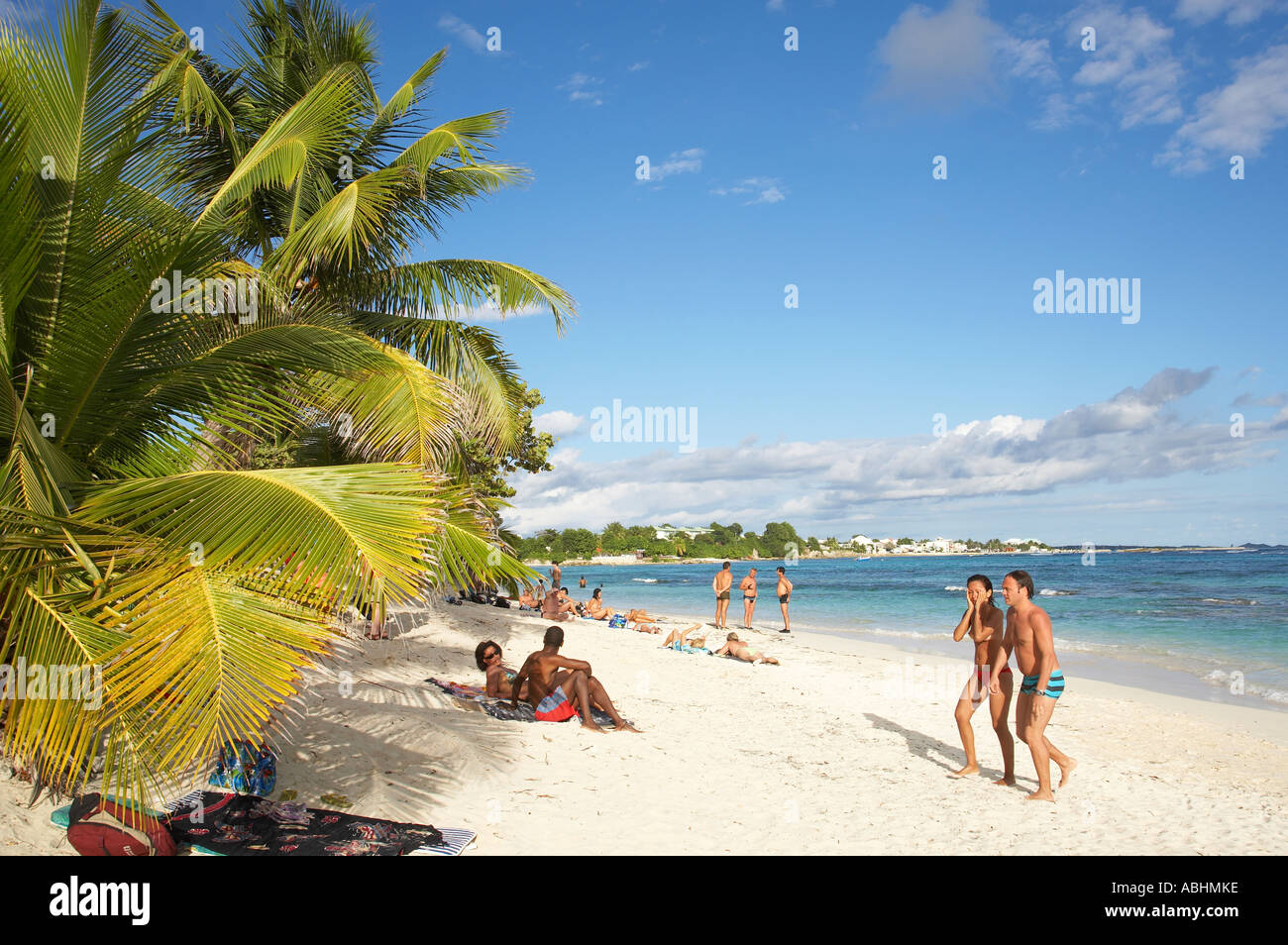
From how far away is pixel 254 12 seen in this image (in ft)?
36.7

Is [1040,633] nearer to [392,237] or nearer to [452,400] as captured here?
[452,400]

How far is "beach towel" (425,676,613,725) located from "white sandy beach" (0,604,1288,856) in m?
0.17

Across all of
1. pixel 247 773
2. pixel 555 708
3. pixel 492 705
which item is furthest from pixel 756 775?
pixel 247 773

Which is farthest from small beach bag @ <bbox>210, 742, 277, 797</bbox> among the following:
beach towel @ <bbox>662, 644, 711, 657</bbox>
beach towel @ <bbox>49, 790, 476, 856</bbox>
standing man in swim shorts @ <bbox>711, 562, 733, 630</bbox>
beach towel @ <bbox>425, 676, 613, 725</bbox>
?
standing man in swim shorts @ <bbox>711, 562, 733, 630</bbox>

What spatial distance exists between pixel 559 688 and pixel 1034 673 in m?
4.34

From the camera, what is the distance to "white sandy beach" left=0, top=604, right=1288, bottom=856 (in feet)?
17.2

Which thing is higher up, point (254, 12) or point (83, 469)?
point (254, 12)

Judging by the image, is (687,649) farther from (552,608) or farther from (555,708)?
(555,708)

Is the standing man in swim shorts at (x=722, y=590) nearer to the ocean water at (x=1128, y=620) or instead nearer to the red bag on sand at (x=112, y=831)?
the ocean water at (x=1128, y=620)

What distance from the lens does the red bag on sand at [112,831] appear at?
409 cm

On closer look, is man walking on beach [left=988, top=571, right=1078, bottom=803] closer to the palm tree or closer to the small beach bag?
the palm tree
